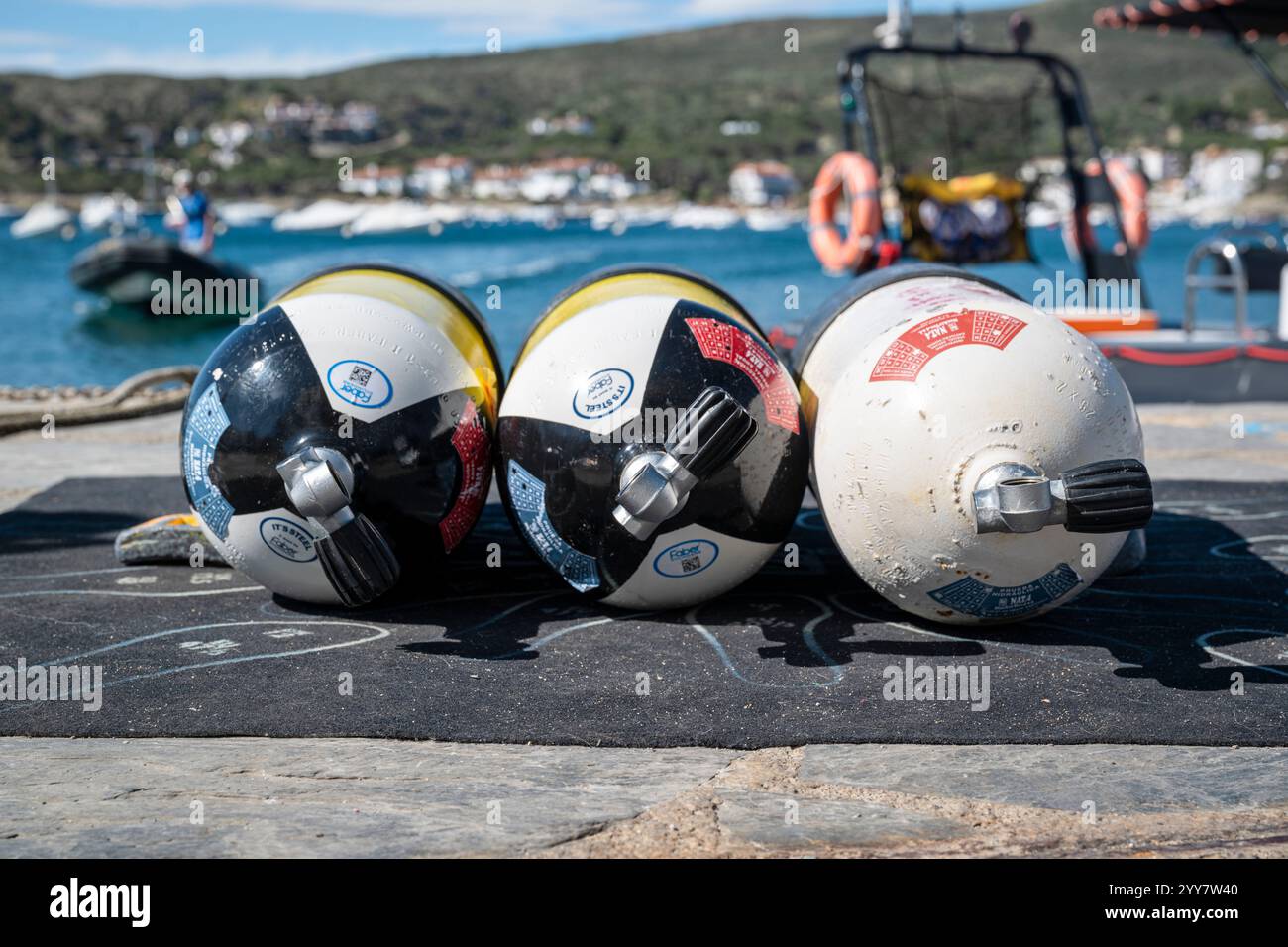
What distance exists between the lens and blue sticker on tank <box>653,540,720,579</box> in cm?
576

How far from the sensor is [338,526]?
5.38m

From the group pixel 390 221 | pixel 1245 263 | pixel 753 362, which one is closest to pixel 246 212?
pixel 390 221

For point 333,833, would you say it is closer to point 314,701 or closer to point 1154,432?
point 314,701

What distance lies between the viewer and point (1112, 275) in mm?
17047

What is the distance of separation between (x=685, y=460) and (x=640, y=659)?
2.98ft

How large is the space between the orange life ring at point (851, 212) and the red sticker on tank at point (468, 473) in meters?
10.2

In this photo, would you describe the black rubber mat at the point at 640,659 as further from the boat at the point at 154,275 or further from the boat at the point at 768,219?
the boat at the point at 768,219

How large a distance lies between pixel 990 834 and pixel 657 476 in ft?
5.90

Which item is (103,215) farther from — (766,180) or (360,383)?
(360,383)

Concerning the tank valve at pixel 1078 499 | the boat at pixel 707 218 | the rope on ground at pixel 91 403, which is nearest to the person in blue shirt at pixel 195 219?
the rope on ground at pixel 91 403

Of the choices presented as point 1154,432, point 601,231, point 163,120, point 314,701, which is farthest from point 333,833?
point 163,120

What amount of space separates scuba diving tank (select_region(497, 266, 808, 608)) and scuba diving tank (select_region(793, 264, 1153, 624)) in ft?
0.92

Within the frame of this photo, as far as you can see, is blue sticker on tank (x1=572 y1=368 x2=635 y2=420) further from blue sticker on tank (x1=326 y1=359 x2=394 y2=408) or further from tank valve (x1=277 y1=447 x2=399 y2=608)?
tank valve (x1=277 y1=447 x2=399 y2=608)

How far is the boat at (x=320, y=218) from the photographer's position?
107000 mm
